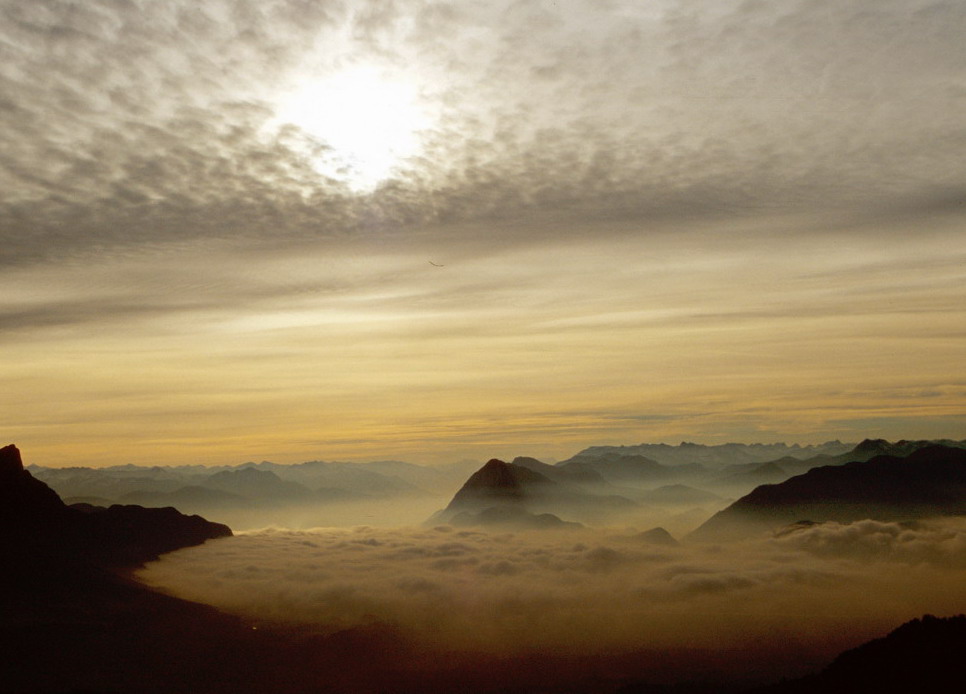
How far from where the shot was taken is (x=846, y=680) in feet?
651

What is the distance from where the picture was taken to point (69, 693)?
19525cm

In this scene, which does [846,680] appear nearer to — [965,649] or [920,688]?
[920,688]

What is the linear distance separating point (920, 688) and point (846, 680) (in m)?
18.8

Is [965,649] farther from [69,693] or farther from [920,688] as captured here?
[69,693]

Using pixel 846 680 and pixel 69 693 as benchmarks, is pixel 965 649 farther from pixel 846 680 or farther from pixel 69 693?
pixel 69 693

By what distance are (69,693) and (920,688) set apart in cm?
22517

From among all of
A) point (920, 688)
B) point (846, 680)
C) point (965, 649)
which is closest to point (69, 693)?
point (846, 680)

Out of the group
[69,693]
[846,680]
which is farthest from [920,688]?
[69,693]

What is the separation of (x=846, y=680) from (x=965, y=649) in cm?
3289

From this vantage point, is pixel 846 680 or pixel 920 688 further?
pixel 846 680

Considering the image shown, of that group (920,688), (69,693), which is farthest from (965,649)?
(69,693)

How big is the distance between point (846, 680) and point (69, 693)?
213 metres
